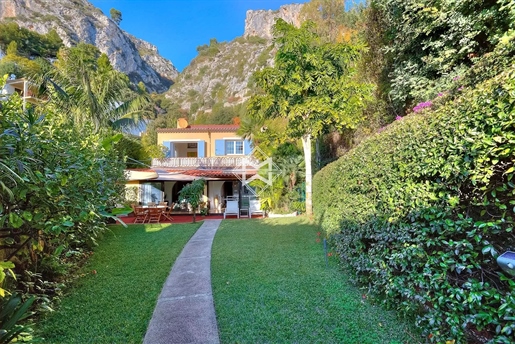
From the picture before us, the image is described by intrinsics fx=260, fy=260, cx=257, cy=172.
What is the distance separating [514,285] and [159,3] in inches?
2430

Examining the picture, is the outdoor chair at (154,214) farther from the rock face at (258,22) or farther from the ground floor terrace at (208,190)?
the rock face at (258,22)

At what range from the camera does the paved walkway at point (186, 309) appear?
372 centimetres

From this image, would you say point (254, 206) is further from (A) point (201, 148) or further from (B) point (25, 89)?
(B) point (25, 89)

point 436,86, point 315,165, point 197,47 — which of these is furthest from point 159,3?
point 436,86

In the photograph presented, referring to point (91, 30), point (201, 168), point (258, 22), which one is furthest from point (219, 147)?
point (91, 30)

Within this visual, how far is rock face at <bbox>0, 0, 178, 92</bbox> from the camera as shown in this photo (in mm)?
67438

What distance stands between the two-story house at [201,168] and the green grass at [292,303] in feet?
39.1

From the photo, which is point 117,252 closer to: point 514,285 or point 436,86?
point 514,285

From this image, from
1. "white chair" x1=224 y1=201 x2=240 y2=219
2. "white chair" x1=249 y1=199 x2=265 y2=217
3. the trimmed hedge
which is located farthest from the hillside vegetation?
"white chair" x1=249 y1=199 x2=265 y2=217

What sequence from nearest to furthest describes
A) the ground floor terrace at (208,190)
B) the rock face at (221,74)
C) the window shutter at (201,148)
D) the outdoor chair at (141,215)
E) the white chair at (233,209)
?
the outdoor chair at (141,215)
the white chair at (233,209)
the ground floor terrace at (208,190)
the window shutter at (201,148)
the rock face at (221,74)

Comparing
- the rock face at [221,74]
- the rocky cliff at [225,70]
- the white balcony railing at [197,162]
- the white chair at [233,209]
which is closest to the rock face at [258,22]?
the rocky cliff at [225,70]

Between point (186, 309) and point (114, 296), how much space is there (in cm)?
172

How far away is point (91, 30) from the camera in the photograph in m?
80.3

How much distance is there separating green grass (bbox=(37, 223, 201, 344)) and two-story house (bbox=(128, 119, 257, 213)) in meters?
8.74
